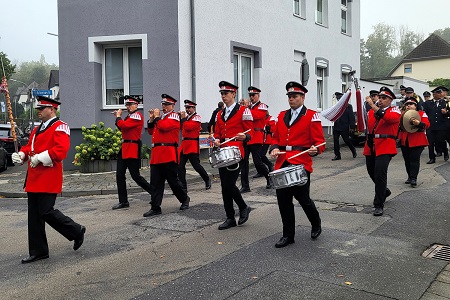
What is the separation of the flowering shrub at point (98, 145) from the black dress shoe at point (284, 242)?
28.0 feet

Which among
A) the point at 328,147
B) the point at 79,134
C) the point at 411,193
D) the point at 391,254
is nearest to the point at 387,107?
the point at 411,193

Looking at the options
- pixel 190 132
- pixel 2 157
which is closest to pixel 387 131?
pixel 190 132

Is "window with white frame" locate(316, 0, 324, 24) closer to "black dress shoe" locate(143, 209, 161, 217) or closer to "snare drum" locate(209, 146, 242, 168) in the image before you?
"black dress shoe" locate(143, 209, 161, 217)

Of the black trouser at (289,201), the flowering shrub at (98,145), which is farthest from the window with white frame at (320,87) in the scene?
the black trouser at (289,201)

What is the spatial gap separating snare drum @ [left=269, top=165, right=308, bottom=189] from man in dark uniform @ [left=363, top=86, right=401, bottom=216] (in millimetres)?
2333

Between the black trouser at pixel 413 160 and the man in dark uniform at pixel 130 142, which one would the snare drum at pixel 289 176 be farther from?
the black trouser at pixel 413 160

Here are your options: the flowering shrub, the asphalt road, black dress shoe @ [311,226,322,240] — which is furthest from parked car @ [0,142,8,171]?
black dress shoe @ [311,226,322,240]

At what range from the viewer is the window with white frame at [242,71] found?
56.1 ft

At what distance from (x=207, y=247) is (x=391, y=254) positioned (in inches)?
85.7

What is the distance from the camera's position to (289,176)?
5.50 metres

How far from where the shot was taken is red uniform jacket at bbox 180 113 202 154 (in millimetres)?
10109

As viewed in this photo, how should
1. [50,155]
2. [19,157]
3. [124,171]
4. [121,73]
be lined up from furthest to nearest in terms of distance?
1. [121,73]
2. [124,171]
3. [19,157]
4. [50,155]

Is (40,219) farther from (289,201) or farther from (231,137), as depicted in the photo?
(289,201)

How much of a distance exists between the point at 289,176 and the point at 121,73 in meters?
10.9
